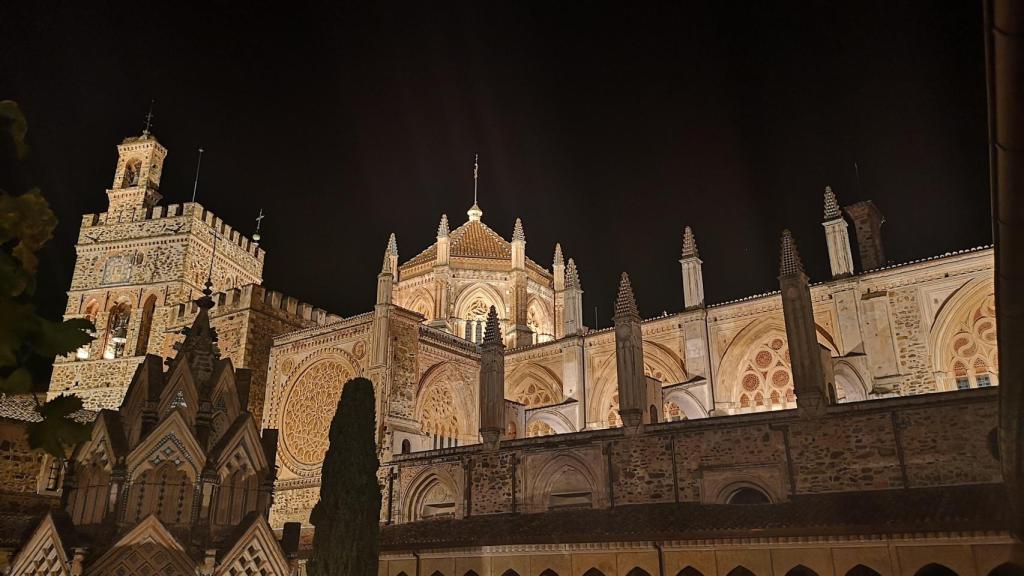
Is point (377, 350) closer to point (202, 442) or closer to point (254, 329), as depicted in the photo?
point (254, 329)

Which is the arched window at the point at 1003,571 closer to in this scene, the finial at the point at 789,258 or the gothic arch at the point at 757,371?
the finial at the point at 789,258

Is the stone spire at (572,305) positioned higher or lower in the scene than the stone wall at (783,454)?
higher

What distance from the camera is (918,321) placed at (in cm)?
1928

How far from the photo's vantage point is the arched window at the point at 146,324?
29031mm

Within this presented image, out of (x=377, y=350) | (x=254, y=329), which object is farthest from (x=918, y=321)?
(x=254, y=329)

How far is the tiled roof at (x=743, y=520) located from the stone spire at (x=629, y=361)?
2.24 metres

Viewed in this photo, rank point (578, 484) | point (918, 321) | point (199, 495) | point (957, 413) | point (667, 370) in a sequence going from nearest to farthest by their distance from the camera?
point (199, 495) → point (957, 413) → point (578, 484) → point (918, 321) → point (667, 370)

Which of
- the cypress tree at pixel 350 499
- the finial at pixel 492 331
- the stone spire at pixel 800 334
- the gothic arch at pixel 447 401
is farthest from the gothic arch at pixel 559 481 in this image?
the gothic arch at pixel 447 401

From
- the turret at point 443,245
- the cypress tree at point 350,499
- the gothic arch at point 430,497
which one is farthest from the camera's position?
the turret at point 443,245

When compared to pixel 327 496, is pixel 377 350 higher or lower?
higher

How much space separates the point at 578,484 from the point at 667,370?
8.71 meters

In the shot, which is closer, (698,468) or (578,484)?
(698,468)

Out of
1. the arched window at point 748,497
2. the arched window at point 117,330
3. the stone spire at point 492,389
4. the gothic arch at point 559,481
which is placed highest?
the arched window at point 117,330

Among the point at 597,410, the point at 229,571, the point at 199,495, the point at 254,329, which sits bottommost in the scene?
the point at 229,571
